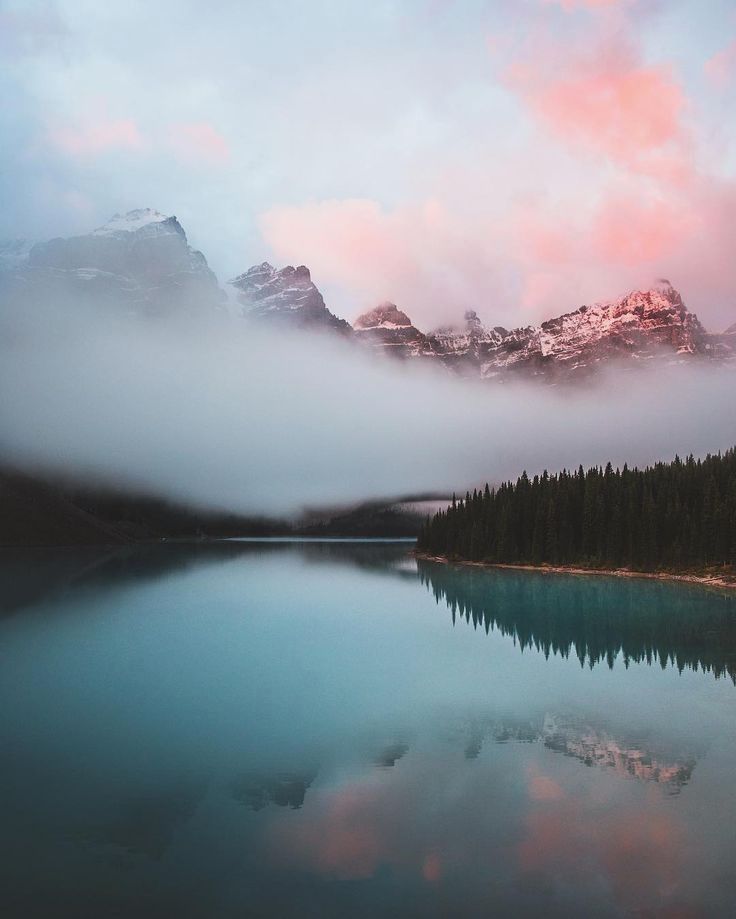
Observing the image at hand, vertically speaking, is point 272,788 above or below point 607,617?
above

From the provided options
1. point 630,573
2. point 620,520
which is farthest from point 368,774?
point 620,520

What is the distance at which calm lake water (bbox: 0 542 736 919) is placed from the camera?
1830cm

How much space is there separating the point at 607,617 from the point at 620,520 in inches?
2957

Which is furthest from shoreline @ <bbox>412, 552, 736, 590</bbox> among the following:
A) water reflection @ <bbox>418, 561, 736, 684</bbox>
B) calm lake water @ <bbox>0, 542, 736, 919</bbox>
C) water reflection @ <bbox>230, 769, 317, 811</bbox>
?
water reflection @ <bbox>230, 769, 317, 811</bbox>

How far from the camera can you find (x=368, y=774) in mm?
27531

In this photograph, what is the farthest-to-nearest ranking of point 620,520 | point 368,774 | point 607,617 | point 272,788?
point 620,520 < point 607,617 < point 368,774 < point 272,788

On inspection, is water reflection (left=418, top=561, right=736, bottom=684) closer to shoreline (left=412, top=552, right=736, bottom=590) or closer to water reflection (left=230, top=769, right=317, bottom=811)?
shoreline (left=412, top=552, right=736, bottom=590)

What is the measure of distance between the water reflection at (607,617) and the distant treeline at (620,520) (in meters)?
14.5

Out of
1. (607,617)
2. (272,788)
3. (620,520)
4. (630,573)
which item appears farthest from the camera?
(620,520)

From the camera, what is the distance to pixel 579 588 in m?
116

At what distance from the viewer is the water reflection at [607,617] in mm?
57562

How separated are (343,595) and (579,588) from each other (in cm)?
3822

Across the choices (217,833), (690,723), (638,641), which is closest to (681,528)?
(638,641)

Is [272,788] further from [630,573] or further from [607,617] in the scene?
[630,573]
